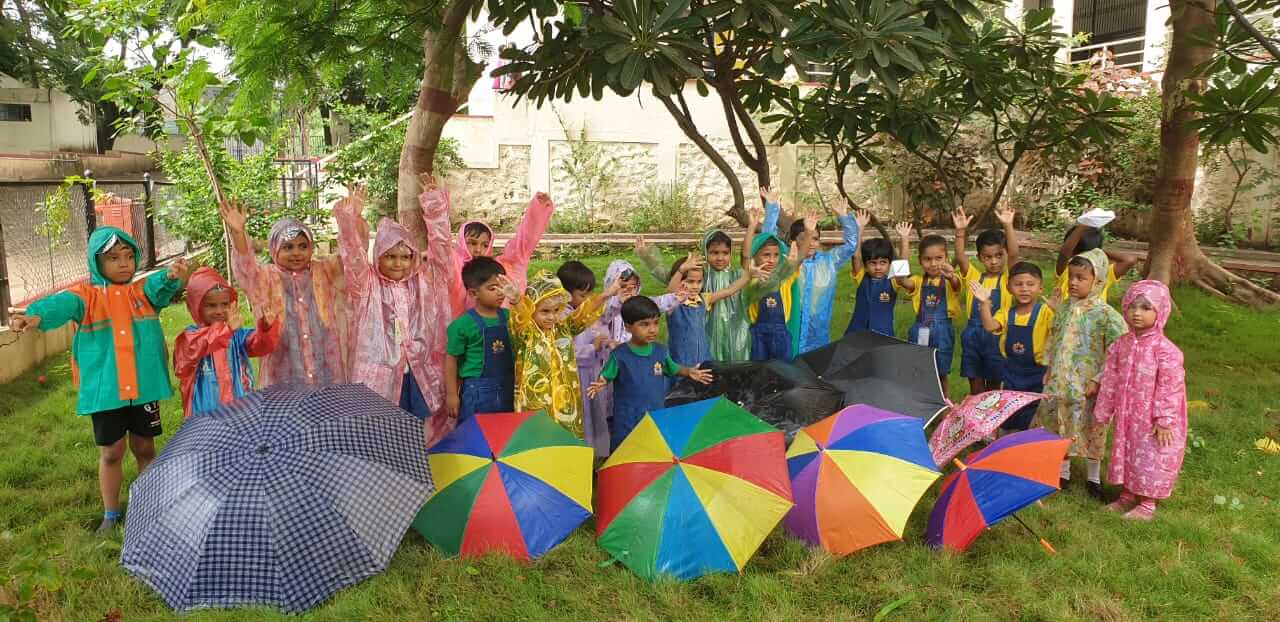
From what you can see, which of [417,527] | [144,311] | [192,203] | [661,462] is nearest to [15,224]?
[192,203]

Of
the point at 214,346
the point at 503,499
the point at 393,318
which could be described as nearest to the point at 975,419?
the point at 503,499

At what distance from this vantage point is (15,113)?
24531 millimetres

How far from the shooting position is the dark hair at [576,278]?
4488mm

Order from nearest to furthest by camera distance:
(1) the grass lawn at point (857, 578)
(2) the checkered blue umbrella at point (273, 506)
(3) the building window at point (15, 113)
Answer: (2) the checkered blue umbrella at point (273, 506) → (1) the grass lawn at point (857, 578) → (3) the building window at point (15, 113)

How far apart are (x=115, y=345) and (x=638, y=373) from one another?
2276 mm

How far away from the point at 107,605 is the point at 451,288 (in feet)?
6.73

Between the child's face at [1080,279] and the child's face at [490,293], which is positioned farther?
the child's face at [1080,279]

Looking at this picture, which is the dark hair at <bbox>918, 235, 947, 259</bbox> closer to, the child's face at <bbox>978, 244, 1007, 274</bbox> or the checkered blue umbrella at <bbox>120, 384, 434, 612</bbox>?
the child's face at <bbox>978, 244, 1007, 274</bbox>

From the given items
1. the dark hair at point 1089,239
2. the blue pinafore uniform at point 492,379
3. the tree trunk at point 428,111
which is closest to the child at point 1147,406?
the dark hair at point 1089,239

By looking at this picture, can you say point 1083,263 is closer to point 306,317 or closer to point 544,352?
point 544,352

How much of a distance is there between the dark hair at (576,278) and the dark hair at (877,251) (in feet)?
5.95

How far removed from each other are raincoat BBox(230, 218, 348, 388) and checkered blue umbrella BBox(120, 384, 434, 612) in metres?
0.95

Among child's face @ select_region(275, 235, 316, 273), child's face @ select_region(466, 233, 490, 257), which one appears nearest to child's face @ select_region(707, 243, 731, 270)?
child's face @ select_region(466, 233, 490, 257)

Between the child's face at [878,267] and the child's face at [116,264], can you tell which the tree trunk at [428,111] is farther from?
the child's face at [878,267]
